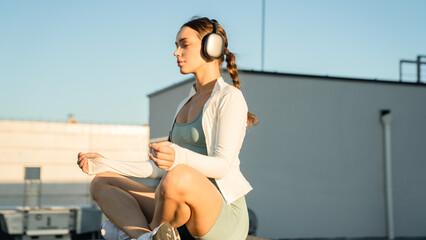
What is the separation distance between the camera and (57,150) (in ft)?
90.3

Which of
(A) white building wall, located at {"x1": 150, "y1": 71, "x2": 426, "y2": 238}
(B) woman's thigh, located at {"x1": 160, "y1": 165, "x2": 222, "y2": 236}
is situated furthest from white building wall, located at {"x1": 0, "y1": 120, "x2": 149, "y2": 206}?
(B) woman's thigh, located at {"x1": 160, "y1": 165, "x2": 222, "y2": 236}

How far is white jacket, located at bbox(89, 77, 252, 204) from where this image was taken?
2070mm

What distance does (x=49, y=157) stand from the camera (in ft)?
89.9

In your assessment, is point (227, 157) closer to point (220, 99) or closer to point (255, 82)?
point (220, 99)

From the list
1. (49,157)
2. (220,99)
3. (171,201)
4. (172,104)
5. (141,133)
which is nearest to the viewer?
(171,201)

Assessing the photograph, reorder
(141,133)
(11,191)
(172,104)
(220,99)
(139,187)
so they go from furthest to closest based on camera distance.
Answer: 1. (141,133)
2. (11,191)
3. (172,104)
4. (139,187)
5. (220,99)

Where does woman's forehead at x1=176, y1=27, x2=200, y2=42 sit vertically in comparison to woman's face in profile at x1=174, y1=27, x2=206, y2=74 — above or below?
above

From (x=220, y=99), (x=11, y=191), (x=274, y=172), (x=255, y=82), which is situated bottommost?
(x=11, y=191)

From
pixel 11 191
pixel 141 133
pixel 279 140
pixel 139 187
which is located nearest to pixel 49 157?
pixel 11 191

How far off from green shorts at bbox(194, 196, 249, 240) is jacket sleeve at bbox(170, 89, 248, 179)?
6.3 inches

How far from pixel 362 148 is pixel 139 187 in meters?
9.31

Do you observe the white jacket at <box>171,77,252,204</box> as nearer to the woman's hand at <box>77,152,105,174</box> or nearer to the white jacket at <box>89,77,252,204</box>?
the white jacket at <box>89,77,252,204</box>

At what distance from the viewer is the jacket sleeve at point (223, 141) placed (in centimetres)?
195

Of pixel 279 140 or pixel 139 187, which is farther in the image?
pixel 279 140
